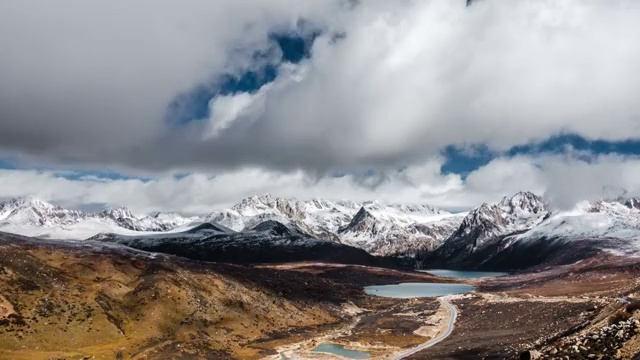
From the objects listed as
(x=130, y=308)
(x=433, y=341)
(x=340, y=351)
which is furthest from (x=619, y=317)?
(x=130, y=308)

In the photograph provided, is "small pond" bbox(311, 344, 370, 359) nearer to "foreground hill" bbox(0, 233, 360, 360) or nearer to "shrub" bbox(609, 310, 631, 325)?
"foreground hill" bbox(0, 233, 360, 360)

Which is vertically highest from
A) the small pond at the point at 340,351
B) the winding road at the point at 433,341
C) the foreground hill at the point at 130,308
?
the foreground hill at the point at 130,308

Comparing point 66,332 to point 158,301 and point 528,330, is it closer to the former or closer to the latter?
point 158,301

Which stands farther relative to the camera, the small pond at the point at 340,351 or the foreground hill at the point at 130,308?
the small pond at the point at 340,351

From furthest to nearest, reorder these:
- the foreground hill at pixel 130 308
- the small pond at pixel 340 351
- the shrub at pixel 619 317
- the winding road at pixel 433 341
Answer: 1. the small pond at pixel 340 351
2. the winding road at pixel 433 341
3. the foreground hill at pixel 130 308
4. the shrub at pixel 619 317

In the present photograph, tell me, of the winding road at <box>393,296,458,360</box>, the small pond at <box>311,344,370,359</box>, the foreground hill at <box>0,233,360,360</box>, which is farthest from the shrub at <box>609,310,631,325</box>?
the foreground hill at <box>0,233,360,360</box>

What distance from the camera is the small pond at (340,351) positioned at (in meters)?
114

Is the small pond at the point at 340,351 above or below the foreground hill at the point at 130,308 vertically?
below

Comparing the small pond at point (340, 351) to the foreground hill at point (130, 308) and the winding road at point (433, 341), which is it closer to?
the winding road at point (433, 341)

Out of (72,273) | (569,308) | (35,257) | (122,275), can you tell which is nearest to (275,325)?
(122,275)

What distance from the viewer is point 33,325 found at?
104312 mm

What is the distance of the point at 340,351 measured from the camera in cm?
11888

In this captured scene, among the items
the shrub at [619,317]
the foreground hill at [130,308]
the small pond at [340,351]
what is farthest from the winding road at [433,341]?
the shrub at [619,317]

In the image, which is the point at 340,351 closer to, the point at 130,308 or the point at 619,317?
the point at 130,308
